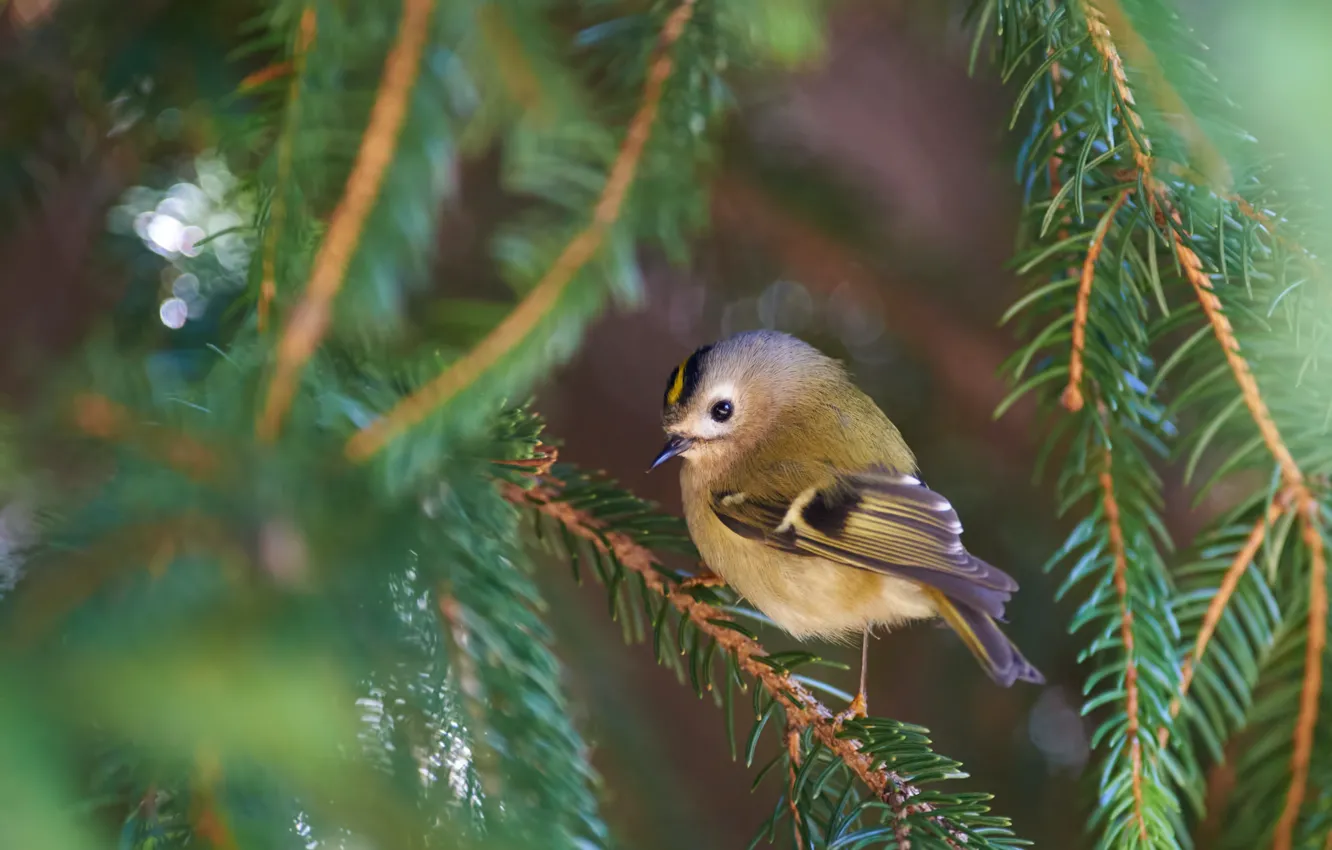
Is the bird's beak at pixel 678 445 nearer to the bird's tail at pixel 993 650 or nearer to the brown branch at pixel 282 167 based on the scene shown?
the bird's tail at pixel 993 650

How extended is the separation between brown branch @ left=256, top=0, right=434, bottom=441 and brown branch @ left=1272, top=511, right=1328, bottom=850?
0.66 meters

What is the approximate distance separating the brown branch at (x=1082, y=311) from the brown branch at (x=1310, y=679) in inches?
6.9

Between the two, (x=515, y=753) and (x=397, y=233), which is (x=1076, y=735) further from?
(x=397, y=233)

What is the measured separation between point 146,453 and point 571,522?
0.44 m

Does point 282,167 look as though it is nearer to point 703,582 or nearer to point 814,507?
point 703,582

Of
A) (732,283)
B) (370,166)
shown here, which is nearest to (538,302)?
(370,166)

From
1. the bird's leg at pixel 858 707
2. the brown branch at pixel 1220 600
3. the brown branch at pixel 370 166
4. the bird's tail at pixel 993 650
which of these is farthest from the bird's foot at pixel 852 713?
the brown branch at pixel 370 166

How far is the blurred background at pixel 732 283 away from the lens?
87 cm

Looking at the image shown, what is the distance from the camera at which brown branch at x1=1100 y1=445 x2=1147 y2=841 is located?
67 cm

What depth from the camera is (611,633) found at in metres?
1.25

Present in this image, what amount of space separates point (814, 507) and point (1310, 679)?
1.48 feet

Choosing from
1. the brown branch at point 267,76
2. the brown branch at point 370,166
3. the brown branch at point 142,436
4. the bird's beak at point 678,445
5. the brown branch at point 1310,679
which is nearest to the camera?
the brown branch at point 142,436

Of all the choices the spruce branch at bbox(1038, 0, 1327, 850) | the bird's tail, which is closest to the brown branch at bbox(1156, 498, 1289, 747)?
the spruce branch at bbox(1038, 0, 1327, 850)

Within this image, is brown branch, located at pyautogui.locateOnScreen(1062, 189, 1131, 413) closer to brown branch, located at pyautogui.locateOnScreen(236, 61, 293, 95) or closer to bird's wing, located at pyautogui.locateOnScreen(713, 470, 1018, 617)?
bird's wing, located at pyautogui.locateOnScreen(713, 470, 1018, 617)
